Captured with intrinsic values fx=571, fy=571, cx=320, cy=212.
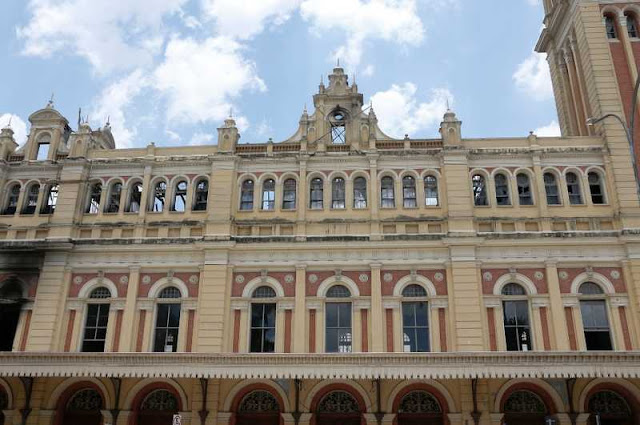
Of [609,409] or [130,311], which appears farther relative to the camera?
[130,311]

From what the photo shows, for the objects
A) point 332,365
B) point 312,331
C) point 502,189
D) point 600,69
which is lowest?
point 332,365

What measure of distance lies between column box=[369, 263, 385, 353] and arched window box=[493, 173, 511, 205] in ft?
21.7

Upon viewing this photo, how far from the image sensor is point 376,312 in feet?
79.6

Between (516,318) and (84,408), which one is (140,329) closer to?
(84,408)

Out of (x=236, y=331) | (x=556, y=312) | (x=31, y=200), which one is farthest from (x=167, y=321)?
(x=556, y=312)

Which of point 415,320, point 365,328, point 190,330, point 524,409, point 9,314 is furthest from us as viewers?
point 9,314

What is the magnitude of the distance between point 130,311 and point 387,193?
502 inches

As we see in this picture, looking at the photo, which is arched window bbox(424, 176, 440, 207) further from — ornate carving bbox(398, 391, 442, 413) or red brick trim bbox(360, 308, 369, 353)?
Answer: ornate carving bbox(398, 391, 442, 413)

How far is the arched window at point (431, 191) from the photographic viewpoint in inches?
1040

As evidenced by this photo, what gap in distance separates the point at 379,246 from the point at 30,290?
15885 millimetres

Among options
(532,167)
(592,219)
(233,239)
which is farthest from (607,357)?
(233,239)

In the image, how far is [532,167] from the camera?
2670 cm

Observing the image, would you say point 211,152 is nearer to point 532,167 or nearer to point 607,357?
point 532,167

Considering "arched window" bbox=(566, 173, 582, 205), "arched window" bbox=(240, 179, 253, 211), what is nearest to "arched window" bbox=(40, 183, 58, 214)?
"arched window" bbox=(240, 179, 253, 211)
